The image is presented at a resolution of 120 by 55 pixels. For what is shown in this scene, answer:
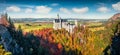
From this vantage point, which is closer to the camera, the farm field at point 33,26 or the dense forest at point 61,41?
the farm field at point 33,26

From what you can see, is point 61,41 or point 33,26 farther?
point 61,41

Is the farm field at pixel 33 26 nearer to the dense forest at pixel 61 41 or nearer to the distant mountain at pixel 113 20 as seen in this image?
the dense forest at pixel 61 41

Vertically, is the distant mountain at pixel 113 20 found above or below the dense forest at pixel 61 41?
above

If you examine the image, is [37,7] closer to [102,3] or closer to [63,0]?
[63,0]

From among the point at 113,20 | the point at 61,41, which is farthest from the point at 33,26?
the point at 113,20

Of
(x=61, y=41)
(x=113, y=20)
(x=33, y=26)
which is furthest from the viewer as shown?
(x=113, y=20)

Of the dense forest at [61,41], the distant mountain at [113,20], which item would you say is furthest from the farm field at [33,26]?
the distant mountain at [113,20]

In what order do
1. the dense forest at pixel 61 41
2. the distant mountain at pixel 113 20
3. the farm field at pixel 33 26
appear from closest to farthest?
the farm field at pixel 33 26 < the dense forest at pixel 61 41 < the distant mountain at pixel 113 20

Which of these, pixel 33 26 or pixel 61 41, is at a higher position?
pixel 33 26

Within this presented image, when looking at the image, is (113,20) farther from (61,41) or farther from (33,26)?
(33,26)

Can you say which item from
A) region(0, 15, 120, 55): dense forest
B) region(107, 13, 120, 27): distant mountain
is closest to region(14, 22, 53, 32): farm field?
region(0, 15, 120, 55): dense forest
